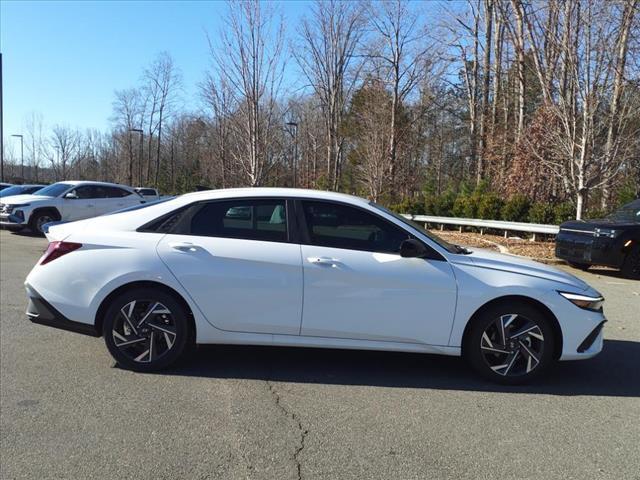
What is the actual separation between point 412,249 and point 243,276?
1433mm

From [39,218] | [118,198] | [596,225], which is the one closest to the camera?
[596,225]

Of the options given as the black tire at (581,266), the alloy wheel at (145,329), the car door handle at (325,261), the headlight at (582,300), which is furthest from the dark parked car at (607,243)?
the alloy wheel at (145,329)

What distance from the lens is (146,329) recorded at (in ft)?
14.6

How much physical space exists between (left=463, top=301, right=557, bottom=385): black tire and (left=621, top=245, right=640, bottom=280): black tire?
7322 millimetres

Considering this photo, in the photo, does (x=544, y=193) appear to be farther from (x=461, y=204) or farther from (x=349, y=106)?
(x=349, y=106)

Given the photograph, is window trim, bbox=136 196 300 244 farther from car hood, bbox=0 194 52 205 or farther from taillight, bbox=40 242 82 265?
car hood, bbox=0 194 52 205

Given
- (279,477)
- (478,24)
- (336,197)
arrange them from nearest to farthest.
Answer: (279,477), (336,197), (478,24)

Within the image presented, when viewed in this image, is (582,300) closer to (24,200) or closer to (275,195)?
(275,195)

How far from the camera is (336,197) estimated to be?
468 centimetres

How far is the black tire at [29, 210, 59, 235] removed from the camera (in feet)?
51.1

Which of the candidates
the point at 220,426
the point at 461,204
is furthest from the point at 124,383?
the point at 461,204

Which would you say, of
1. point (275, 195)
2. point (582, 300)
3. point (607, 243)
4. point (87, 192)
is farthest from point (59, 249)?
point (87, 192)

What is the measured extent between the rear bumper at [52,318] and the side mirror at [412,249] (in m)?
2.75

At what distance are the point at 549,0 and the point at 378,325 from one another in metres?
12.9
